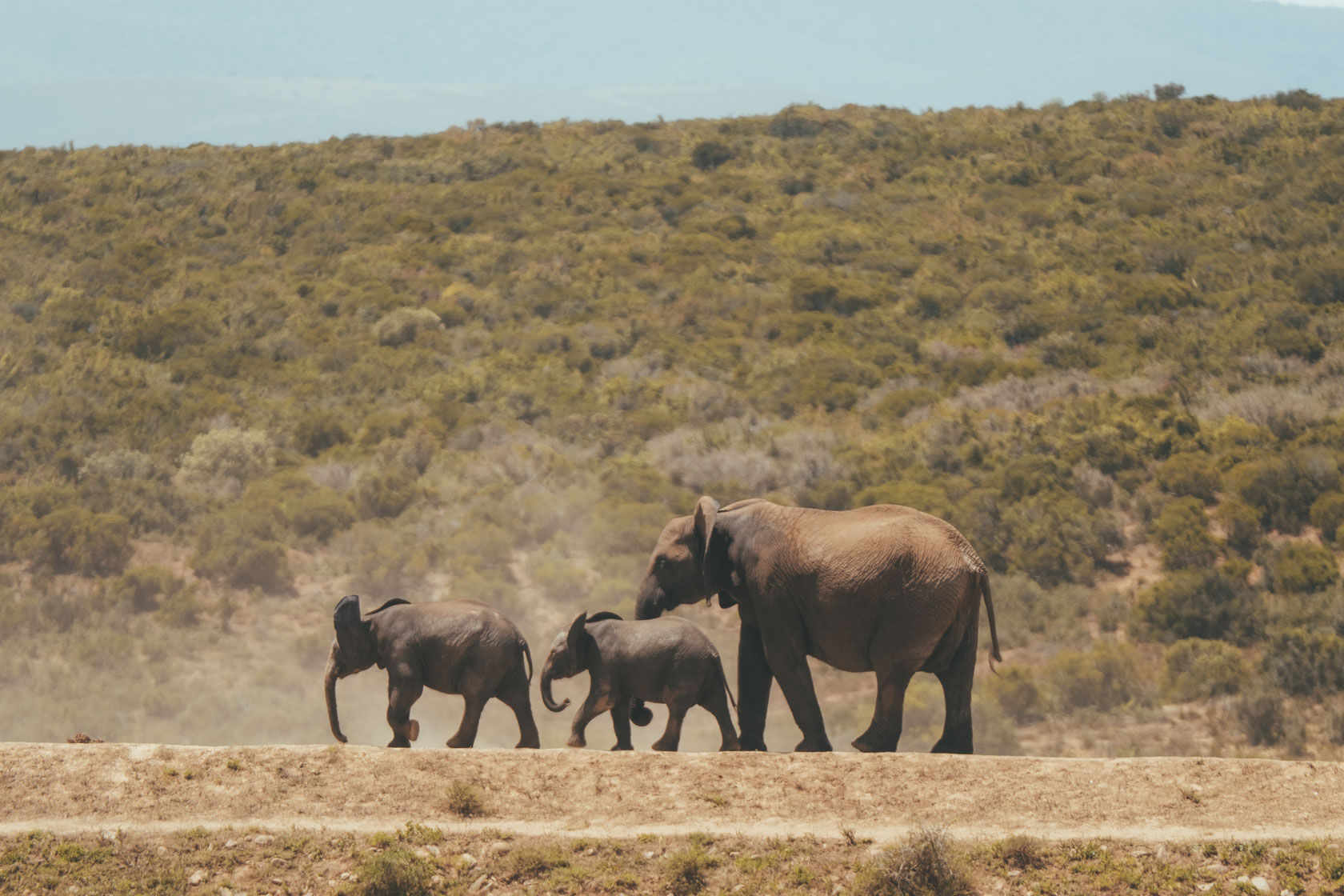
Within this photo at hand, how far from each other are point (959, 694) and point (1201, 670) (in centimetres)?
1295

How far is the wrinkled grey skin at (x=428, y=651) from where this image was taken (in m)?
11.6

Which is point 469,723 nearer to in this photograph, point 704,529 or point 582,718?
point 582,718

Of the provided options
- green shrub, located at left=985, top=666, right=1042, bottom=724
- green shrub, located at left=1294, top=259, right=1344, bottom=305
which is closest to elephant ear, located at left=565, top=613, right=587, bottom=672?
green shrub, located at left=985, top=666, right=1042, bottom=724

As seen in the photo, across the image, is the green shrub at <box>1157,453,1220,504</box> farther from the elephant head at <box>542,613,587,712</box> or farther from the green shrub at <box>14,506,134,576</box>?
the green shrub at <box>14,506,134,576</box>

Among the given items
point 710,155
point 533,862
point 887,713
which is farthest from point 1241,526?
point 710,155

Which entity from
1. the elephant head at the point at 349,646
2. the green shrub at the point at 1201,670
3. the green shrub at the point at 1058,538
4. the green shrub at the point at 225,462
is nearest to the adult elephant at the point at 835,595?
the elephant head at the point at 349,646

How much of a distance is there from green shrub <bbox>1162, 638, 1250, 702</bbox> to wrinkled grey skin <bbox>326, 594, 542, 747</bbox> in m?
14.3

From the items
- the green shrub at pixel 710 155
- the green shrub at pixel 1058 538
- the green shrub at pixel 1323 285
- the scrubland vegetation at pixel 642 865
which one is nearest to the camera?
the scrubland vegetation at pixel 642 865

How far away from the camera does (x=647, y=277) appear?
4775 cm

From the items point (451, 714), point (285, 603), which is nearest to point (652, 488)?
point (285, 603)

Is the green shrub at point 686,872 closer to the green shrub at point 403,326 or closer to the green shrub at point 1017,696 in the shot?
the green shrub at point 1017,696

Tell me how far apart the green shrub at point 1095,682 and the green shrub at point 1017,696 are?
0.37 metres

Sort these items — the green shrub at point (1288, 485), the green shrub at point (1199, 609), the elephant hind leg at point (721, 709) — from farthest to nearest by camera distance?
the green shrub at point (1288, 485), the green shrub at point (1199, 609), the elephant hind leg at point (721, 709)

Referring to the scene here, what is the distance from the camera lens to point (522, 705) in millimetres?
12078
